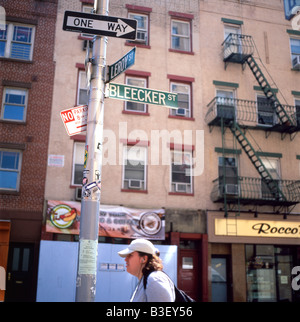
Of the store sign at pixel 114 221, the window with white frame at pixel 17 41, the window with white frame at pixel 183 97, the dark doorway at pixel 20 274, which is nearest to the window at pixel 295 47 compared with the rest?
the window with white frame at pixel 183 97

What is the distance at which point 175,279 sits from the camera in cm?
1476

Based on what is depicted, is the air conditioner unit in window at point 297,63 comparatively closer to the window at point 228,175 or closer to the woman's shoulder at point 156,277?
the window at point 228,175

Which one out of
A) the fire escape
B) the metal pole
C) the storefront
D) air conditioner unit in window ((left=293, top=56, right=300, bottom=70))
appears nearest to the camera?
the metal pole

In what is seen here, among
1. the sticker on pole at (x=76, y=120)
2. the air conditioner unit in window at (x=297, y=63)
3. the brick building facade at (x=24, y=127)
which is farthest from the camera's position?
the air conditioner unit in window at (x=297, y=63)

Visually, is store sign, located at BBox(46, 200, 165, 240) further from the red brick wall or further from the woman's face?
the woman's face

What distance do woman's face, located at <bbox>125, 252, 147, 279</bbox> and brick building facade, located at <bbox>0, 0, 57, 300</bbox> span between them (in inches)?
445

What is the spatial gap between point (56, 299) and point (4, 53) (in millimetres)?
10595

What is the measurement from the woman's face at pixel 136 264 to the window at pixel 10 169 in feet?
39.6

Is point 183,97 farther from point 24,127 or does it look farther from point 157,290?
point 157,290

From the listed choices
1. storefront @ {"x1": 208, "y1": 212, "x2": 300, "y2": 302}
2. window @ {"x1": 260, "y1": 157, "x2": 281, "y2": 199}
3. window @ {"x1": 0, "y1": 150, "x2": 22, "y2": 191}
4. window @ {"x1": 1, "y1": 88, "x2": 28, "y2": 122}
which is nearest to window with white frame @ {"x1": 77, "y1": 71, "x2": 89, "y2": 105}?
window @ {"x1": 1, "y1": 88, "x2": 28, "y2": 122}

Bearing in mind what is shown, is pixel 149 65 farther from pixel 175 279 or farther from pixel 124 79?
pixel 175 279

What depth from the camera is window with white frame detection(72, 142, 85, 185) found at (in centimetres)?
1593

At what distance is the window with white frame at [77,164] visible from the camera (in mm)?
15930
